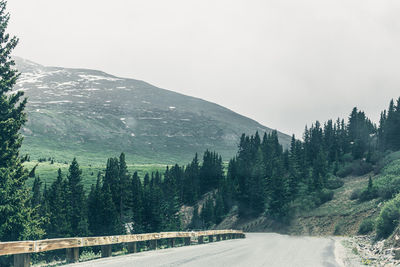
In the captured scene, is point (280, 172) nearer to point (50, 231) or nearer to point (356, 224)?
point (356, 224)

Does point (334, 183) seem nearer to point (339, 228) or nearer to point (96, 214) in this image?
point (339, 228)

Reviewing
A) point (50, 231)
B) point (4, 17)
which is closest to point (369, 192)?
point (50, 231)

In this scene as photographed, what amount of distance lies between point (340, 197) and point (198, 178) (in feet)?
235

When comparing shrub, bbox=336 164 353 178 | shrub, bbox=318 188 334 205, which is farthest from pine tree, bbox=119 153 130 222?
shrub, bbox=336 164 353 178

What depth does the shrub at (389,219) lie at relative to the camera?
89.2 ft

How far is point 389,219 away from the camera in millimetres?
27656

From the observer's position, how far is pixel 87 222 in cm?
6988

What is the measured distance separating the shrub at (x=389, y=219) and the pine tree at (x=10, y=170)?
24261 mm

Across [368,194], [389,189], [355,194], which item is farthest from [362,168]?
[389,189]

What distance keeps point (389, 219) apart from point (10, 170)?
2587 centimetres

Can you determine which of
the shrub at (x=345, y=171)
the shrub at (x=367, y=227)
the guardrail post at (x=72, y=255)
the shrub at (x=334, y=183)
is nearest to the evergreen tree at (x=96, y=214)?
the shrub at (x=367, y=227)

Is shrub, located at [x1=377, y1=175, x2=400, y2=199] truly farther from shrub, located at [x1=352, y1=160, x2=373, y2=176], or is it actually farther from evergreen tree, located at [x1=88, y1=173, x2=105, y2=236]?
evergreen tree, located at [x1=88, y1=173, x2=105, y2=236]

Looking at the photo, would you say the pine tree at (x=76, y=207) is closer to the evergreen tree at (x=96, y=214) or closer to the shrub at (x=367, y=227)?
the evergreen tree at (x=96, y=214)

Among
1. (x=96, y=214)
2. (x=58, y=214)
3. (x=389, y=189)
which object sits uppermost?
(x=389, y=189)
